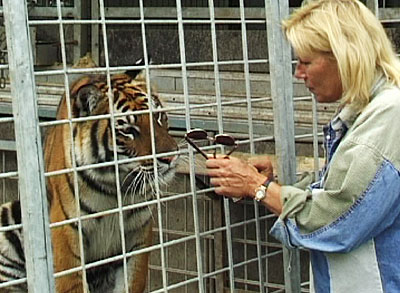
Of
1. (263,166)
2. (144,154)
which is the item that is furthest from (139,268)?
(263,166)

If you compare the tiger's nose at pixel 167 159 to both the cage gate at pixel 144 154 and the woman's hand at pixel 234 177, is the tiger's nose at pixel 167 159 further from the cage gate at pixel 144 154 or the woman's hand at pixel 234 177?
the woman's hand at pixel 234 177

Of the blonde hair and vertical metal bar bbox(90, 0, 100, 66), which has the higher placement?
vertical metal bar bbox(90, 0, 100, 66)

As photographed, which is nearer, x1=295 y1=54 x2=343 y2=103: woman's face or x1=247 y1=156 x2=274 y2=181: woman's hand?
x1=295 y1=54 x2=343 y2=103: woman's face

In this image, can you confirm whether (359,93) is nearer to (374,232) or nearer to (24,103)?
(374,232)

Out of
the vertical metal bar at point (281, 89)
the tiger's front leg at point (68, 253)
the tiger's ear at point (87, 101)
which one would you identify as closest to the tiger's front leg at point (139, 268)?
the tiger's front leg at point (68, 253)

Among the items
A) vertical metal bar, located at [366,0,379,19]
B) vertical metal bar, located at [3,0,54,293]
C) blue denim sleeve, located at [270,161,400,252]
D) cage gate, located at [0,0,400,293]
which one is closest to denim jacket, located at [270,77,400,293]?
blue denim sleeve, located at [270,161,400,252]

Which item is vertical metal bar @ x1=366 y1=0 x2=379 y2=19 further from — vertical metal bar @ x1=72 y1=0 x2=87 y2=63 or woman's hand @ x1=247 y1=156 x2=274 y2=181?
vertical metal bar @ x1=72 y1=0 x2=87 y2=63

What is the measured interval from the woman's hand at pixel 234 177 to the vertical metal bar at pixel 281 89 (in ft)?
1.26

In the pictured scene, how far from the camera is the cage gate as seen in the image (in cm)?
249

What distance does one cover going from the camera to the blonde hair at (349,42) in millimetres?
2412

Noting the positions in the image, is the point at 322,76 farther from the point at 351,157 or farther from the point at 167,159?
the point at 167,159

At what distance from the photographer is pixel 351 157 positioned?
243 cm

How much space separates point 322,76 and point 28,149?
807 mm

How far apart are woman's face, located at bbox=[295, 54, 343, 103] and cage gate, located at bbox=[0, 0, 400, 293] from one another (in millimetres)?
401
